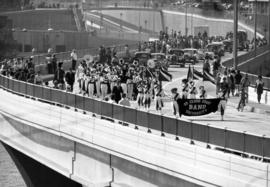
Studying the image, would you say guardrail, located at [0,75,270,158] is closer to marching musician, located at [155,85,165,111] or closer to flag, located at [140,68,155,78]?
marching musician, located at [155,85,165,111]

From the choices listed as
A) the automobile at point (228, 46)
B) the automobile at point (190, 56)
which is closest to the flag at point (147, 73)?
the automobile at point (190, 56)

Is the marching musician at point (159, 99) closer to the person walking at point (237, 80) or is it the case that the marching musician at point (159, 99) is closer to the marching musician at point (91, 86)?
the marching musician at point (91, 86)

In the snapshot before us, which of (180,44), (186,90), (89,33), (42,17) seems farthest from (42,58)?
(42,17)

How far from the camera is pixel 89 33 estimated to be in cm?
9675

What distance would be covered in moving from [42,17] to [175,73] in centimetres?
5807

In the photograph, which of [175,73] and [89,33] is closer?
[175,73]

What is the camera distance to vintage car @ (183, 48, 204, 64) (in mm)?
60125

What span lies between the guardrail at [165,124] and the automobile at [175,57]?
74.8 feet

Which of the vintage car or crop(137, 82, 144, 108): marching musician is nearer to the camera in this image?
crop(137, 82, 144, 108): marching musician

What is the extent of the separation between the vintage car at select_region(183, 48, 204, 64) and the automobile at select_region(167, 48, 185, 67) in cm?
80

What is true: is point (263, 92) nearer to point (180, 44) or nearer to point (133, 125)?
point (133, 125)

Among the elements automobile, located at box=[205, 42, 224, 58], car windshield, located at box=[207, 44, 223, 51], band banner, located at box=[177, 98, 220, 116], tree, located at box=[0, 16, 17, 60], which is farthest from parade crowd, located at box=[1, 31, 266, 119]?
tree, located at box=[0, 16, 17, 60]

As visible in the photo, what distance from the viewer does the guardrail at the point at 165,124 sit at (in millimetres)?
19984

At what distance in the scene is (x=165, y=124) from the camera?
2416cm
